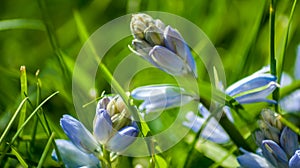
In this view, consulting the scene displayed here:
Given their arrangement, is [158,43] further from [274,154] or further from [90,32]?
[90,32]

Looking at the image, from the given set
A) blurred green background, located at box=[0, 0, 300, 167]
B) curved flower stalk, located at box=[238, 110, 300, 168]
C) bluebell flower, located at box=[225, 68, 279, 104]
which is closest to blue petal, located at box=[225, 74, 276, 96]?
bluebell flower, located at box=[225, 68, 279, 104]

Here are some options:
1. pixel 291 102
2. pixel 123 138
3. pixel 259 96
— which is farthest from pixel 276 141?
pixel 291 102

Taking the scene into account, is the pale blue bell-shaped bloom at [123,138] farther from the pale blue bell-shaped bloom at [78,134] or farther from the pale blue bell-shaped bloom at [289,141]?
the pale blue bell-shaped bloom at [289,141]

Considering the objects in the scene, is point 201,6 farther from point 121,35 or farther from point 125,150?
point 125,150

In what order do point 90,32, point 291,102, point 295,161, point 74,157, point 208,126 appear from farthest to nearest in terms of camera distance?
point 90,32, point 291,102, point 208,126, point 74,157, point 295,161

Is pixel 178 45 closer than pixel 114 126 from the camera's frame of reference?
No

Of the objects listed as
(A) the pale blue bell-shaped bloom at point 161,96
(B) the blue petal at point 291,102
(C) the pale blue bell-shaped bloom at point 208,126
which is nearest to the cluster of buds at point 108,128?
(A) the pale blue bell-shaped bloom at point 161,96
